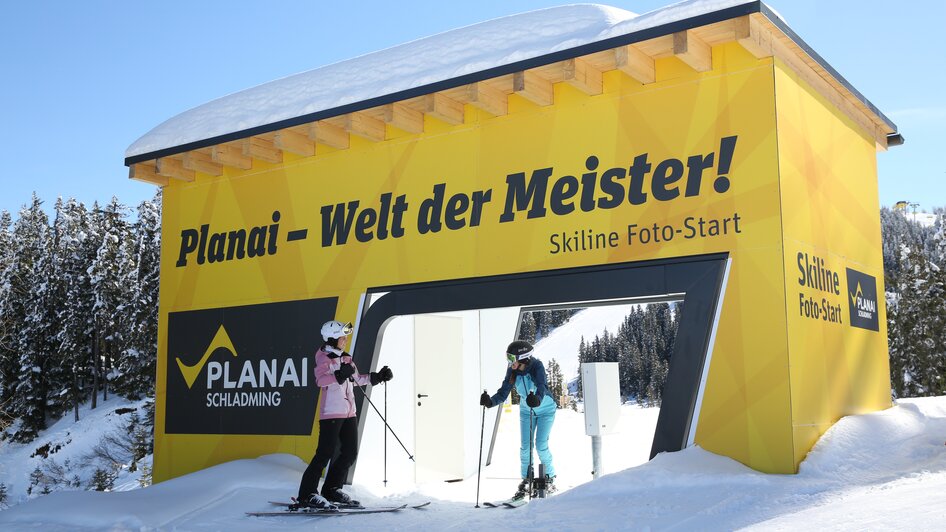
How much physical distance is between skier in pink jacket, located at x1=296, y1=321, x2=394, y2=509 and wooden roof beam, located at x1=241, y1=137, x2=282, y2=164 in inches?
125

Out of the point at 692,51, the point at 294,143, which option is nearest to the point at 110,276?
the point at 294,143

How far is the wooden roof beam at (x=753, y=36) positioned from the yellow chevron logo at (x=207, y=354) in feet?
22.8

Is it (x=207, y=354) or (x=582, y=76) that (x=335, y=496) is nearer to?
(x=207, y=354)

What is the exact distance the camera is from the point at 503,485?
34.1 ft

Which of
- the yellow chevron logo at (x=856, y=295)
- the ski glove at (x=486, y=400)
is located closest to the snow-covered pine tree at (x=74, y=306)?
the ski glove at (x=486, y=400)

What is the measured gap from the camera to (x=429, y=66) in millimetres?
8836

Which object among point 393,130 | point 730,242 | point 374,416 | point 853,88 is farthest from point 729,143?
point 374,416

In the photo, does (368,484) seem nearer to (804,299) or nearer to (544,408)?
(544,408)

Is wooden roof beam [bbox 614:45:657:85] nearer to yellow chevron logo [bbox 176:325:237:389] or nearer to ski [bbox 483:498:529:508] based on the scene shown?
ski [bbox 483:498:529:508]

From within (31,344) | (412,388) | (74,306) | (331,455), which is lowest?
(331,455)

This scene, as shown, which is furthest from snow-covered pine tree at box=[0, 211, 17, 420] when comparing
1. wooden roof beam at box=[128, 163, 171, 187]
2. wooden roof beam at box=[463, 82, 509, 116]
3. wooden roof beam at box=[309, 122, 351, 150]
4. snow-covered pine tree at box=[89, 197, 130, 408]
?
wooden roof beam at box=[463, 82, 509, 116]

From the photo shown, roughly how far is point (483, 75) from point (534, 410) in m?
3.29

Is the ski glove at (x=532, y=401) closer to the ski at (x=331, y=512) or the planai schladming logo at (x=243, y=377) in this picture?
the ski at (x=331, y=512)

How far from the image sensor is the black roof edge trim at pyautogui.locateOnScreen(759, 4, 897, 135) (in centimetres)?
725
